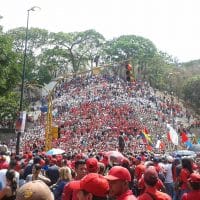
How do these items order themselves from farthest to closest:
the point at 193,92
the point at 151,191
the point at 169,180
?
the point at 193,92 → the point at 169,180 → the point at 151,191

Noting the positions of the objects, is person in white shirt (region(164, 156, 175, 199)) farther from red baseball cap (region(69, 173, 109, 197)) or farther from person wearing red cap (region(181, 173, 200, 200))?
red baseball cap (region(69, 173, 109, 197))

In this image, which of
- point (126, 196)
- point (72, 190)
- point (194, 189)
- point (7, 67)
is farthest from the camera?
→ point (7, 67)

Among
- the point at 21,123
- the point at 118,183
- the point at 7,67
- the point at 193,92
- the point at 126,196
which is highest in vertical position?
the point at 193,92

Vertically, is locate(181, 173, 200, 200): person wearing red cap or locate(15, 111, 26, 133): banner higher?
locate(15, 111, 26, 133): banner

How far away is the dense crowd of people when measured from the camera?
4.66m

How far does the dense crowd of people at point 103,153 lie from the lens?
184 inches

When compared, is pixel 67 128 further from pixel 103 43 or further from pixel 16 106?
pixel 103 43

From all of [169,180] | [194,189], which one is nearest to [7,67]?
[169,180]

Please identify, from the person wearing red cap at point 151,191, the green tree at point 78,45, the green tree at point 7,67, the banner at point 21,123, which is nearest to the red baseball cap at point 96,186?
the person wearing red cap at point 151,191

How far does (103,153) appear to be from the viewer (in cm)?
1444

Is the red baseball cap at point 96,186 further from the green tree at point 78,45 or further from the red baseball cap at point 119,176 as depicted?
the green tree at point 78,45

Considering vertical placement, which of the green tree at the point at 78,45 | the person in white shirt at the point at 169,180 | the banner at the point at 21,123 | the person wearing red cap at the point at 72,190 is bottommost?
the person in white shirt at the point at 169,180

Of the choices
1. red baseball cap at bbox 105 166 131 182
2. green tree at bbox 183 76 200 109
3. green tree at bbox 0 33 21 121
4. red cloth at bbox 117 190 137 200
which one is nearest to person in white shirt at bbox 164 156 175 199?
red baseball cap at bbox 105 166 131 182

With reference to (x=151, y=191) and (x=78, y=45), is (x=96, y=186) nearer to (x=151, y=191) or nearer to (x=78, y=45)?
(x=151, y=191)
